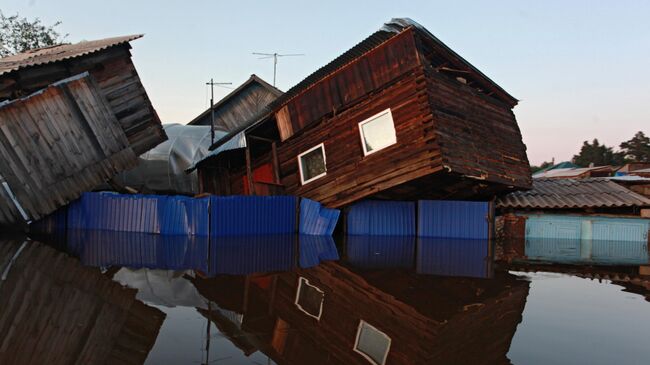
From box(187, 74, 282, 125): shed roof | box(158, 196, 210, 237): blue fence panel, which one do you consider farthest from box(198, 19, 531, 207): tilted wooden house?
box(187, 74, 282, 125): shed roof

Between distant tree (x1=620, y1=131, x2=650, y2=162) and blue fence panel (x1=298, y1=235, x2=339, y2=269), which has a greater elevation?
distant tree (x1=620, y1=131, x2=650, y2=162)

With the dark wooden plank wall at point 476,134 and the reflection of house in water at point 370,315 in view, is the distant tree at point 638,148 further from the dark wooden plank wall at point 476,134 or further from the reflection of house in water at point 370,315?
the reflection of house in water at point 370,315

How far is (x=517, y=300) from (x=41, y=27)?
45.8 m

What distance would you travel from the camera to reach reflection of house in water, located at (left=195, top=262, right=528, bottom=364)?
14.4ft

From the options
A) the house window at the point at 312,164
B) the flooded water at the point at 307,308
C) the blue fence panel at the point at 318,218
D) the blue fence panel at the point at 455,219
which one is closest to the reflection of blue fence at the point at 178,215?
the blue fence panel at the point at 318,218

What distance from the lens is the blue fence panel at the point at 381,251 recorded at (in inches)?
386

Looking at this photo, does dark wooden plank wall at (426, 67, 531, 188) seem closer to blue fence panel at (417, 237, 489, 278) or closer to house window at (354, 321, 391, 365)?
blue fence panel at (417, 237, 489, 278)

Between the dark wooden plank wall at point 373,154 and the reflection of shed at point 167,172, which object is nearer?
the dark wooden plank wall at point 373,154

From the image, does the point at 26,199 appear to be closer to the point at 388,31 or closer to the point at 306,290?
the point at 306,290

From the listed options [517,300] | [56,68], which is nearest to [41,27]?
[56,68]

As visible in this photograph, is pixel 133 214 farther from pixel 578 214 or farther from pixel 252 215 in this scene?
pixel 578 214

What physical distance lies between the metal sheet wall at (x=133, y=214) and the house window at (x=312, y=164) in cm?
455

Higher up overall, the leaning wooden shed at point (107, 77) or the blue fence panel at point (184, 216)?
the leaning wooden shed at point (107, 77)

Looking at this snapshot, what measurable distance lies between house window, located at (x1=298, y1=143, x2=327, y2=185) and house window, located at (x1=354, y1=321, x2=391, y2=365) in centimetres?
1036
